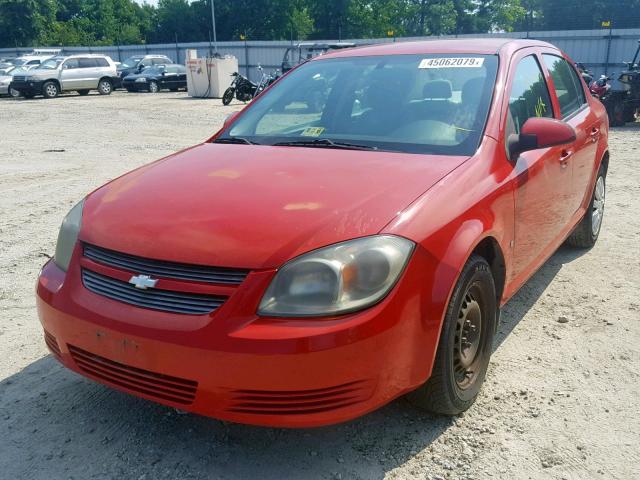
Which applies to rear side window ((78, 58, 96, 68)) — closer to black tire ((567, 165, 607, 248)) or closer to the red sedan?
black tire ((567, 165, 607, 248))

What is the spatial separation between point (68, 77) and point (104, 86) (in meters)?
1.63

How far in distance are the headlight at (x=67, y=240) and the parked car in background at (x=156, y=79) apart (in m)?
27.8

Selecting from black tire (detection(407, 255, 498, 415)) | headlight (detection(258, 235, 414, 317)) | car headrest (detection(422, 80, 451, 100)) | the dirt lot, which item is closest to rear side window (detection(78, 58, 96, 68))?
the dirt lot

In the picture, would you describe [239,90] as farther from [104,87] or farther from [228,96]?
[104,87]

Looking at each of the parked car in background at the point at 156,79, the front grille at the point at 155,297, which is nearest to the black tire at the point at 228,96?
the parked car in background at the point at 156,79

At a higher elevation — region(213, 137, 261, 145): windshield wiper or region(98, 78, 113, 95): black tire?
region(213, 137, 261, 145): windshield wiper

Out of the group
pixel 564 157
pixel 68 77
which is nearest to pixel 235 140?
pixel 564 157

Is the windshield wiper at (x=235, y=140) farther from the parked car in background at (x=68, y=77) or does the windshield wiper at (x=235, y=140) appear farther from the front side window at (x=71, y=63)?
the front side window at (x=71, y=63)

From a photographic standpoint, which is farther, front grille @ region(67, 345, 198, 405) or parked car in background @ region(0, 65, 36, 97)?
parked car in background @ region(0, 65, 36, 97)

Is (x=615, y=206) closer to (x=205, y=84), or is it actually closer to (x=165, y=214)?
(x=165, y=214)

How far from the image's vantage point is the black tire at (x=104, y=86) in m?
27.7

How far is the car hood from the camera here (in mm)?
2307

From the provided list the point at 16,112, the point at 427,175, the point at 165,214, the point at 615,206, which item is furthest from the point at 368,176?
the point at 16,112

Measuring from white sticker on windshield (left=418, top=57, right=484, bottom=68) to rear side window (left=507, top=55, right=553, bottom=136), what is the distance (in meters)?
0.23
